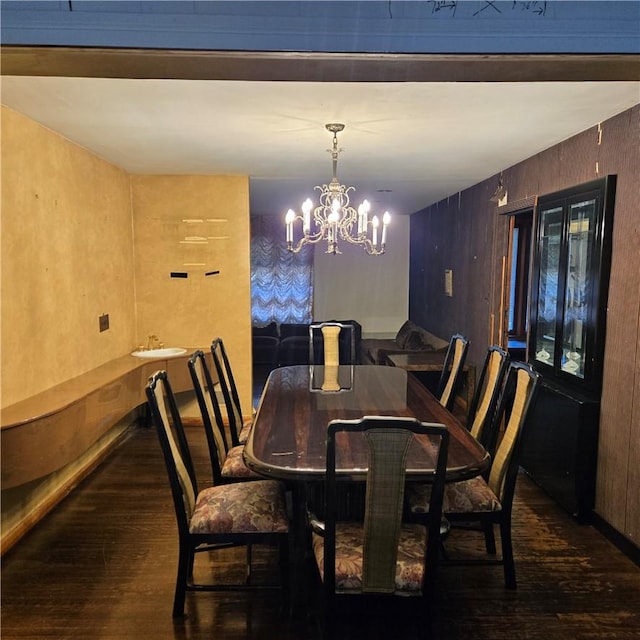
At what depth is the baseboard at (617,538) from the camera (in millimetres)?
2400

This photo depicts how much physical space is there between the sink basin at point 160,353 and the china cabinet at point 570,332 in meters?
2.77

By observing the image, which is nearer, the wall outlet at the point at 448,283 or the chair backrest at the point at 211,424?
the chair backrest at the point at 211,424

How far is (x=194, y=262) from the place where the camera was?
4.45m

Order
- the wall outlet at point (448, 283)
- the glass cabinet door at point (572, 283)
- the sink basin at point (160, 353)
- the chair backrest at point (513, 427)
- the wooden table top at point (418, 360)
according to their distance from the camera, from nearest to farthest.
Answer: the chair backrest at point (513, 427)
the glass cabinet door at point (572, 283)
the sink basin at point (160, 353)
the wooden table top at point (418, 360)
the wall outlet at point (448, 283)

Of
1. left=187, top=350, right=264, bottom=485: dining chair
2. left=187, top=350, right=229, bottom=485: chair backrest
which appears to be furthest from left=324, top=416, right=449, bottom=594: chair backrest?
left=187, top=350, right=229, bottom=485: chair backrest

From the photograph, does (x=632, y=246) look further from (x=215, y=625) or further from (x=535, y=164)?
(x=215, y=625)

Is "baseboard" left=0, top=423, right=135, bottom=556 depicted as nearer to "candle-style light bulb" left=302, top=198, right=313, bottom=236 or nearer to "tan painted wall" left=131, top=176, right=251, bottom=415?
"tan painted wall" left=131, top=176, right=251, bottom=415

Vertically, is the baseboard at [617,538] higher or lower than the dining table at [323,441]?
lower

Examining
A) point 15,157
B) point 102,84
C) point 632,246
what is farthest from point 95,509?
point 632,246

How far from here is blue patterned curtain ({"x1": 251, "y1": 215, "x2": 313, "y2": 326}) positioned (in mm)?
8070

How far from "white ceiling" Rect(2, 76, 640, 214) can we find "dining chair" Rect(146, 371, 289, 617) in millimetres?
1352

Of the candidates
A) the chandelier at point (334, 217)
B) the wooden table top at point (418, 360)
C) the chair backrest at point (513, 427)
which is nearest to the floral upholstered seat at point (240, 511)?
the chair backrest at point (513, 427)

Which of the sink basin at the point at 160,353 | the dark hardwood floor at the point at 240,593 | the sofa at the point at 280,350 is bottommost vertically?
the dark hardwood floor at the point at 240,593

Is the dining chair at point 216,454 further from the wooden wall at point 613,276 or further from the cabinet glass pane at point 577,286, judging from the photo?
the cabinet glass pane at point 577,286
